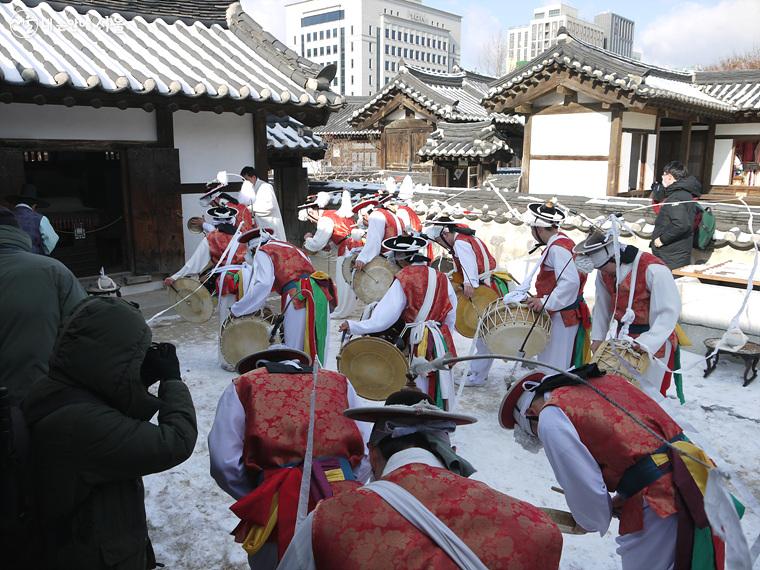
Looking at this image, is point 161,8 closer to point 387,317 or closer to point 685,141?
point 387,317

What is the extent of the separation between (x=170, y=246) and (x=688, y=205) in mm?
6736

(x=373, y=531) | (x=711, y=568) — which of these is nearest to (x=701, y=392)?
(x=711, y=568)

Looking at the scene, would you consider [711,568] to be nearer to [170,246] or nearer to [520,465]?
[520,465]

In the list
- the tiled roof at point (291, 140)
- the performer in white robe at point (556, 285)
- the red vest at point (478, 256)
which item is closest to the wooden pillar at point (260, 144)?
the tiled roof at point (291, 140)

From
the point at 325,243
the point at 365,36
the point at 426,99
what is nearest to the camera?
the point at 325,243

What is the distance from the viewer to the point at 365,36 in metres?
76.7

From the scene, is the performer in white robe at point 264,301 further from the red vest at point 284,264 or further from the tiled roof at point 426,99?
the tiled roof at point 426,99

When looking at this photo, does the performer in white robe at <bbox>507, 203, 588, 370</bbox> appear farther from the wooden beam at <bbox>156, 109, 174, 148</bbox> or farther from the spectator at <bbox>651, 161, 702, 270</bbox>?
the wooden beam at <bbox>156, 109, 174, 148</bbox>

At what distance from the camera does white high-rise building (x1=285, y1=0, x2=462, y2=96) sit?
7675 cm

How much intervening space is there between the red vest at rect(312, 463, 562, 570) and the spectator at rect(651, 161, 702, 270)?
6.41 m

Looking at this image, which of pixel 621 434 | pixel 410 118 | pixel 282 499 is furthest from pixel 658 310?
pixel 410 118

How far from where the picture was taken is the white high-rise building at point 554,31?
94.5 meters

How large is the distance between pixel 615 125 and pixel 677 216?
4710 millimetres

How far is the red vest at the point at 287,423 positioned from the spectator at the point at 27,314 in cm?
105
